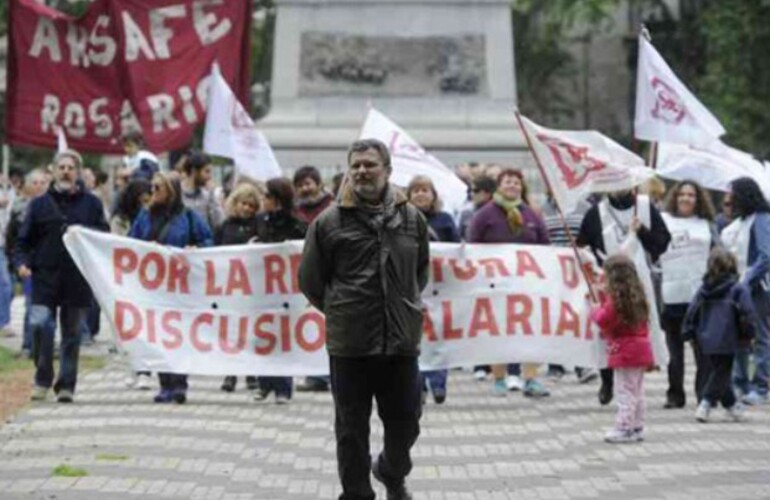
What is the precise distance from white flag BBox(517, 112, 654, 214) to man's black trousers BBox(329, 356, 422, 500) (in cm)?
575

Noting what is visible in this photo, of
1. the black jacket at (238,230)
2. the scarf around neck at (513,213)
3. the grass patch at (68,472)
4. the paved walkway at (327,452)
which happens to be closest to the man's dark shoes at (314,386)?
the paved walkway at (327,452)

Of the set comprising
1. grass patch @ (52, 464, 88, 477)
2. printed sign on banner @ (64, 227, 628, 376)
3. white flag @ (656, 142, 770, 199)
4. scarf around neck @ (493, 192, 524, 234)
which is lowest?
grass patch @ (52, 464, 88, 477)

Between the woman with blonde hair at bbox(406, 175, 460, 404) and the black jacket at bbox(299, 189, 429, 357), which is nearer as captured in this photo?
the black jacket at bbox(299, 189, 429, 357)

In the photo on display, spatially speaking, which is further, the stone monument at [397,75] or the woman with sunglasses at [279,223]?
the stone monument at [397,75]

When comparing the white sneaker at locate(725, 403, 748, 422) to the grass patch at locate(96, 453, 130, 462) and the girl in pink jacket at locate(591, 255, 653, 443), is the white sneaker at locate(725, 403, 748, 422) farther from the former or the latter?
the grass patch at locate(96, 453, 130, 462)

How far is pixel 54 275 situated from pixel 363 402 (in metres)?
6.64

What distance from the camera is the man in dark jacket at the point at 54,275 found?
18.5 metres

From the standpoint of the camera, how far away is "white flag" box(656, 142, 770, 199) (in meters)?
19.7

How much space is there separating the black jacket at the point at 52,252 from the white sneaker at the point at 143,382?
1.53m

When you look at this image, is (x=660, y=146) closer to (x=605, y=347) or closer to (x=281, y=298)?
(x=605, y=347)

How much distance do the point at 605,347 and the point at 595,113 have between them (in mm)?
32457

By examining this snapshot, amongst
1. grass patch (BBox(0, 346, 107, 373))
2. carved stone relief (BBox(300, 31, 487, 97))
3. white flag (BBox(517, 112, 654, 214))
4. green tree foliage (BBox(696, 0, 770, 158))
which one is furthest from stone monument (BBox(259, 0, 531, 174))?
white flag (BBox(517, 112, 654, 214))

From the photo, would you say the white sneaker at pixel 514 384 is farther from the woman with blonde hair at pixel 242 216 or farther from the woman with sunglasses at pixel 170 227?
the woman with sunglasses at pixel 170 227

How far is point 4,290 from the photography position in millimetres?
17594
